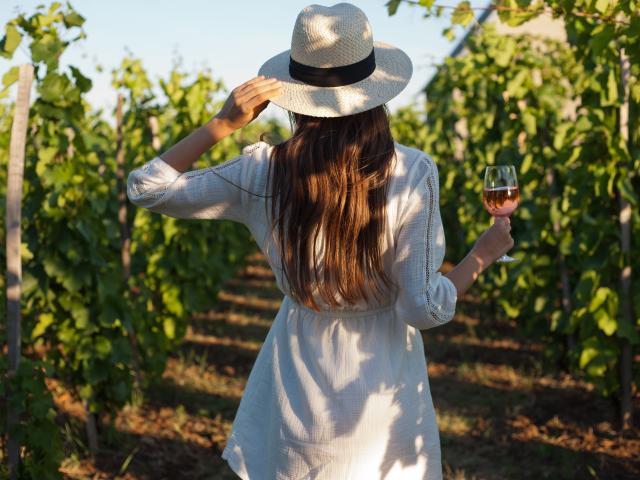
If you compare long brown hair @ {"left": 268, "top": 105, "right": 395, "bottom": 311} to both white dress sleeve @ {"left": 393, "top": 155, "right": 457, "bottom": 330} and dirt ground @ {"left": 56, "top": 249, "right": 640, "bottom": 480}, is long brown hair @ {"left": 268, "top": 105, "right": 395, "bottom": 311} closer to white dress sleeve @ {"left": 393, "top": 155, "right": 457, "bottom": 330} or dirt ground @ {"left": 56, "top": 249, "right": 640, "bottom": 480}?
white dress sleeve @ {"left": 393, "top": 155, "right": 457, "bottom": 330}

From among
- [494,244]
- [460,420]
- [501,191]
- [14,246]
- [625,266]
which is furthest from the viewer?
[460,420]

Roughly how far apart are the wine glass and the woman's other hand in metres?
0.31

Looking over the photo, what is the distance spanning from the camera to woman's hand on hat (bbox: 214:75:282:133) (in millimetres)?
1737

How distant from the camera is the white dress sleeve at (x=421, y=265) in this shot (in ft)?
5.60

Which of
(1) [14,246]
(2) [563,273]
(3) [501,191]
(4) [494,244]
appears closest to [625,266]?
(2) [563,273]

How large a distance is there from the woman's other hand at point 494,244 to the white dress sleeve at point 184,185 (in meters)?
0.58

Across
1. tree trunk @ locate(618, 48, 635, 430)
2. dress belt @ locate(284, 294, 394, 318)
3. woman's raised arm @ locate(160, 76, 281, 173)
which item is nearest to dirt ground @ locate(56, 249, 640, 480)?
tree trunk @ locate(618, 48, 635, 430)

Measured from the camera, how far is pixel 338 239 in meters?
1.76

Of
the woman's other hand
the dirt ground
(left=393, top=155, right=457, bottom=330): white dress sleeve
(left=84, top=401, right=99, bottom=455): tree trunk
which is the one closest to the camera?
(left=393, top=155, right=457, bottom=330): white dress sleeve

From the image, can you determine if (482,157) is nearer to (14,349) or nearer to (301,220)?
(14,349)

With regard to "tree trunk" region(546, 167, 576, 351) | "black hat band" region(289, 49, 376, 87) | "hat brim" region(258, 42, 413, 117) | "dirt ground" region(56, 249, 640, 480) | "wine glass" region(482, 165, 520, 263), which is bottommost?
"dirt ground" region(56, 249, 640, 480)

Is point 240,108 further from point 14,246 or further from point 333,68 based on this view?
point 14,246

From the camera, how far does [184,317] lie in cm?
637

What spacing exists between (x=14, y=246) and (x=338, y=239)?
69.2 inches
